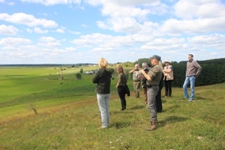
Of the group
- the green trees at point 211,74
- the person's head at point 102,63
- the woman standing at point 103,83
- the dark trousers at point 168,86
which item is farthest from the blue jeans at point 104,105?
the green trees at point 211,74

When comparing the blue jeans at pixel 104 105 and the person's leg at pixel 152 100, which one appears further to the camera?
the blue jeans at pixel 104 105

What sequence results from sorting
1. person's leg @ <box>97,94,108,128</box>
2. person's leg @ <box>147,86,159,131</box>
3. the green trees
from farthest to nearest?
the green trees < person's leg @ <box>97,94,108,128</box> < person's leg @ <box>147,86,159,131</box>

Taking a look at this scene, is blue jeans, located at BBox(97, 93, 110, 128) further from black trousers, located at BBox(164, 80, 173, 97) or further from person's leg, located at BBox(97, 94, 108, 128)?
black trousers, located at BBox(164, 80, 173, 97)

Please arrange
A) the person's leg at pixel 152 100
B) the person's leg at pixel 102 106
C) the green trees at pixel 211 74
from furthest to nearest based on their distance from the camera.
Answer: the green trees at pixel 211 74
the person's leg at pixel 102 106
the person's leg at pixel 152 100

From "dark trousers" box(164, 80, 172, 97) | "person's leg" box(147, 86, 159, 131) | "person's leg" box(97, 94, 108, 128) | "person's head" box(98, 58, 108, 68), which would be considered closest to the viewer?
"person's leg" box(147, 86, 159, 131)

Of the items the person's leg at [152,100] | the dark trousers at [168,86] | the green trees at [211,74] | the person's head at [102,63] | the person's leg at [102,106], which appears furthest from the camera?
the green trees at [211,74]

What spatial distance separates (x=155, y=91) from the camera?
812 centimetres

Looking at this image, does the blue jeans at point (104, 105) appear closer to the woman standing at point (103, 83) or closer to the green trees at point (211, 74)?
the woman standing at point (103, 83)

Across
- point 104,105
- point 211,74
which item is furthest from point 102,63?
point 211,74

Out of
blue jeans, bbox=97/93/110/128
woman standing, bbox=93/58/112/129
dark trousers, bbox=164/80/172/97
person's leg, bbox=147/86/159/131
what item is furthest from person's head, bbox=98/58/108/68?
dark trousers, bbox=164/80/172/97

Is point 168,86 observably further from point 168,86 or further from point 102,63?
point 102,63

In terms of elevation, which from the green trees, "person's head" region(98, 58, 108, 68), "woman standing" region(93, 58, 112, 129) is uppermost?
"person's head" region(98, 58, 108, 68)

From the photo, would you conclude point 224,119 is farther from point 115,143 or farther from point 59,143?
point 59,143

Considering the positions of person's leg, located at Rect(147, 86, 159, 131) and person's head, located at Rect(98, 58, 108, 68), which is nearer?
person's leg, located at Rect(147, 86, 159, 131)
